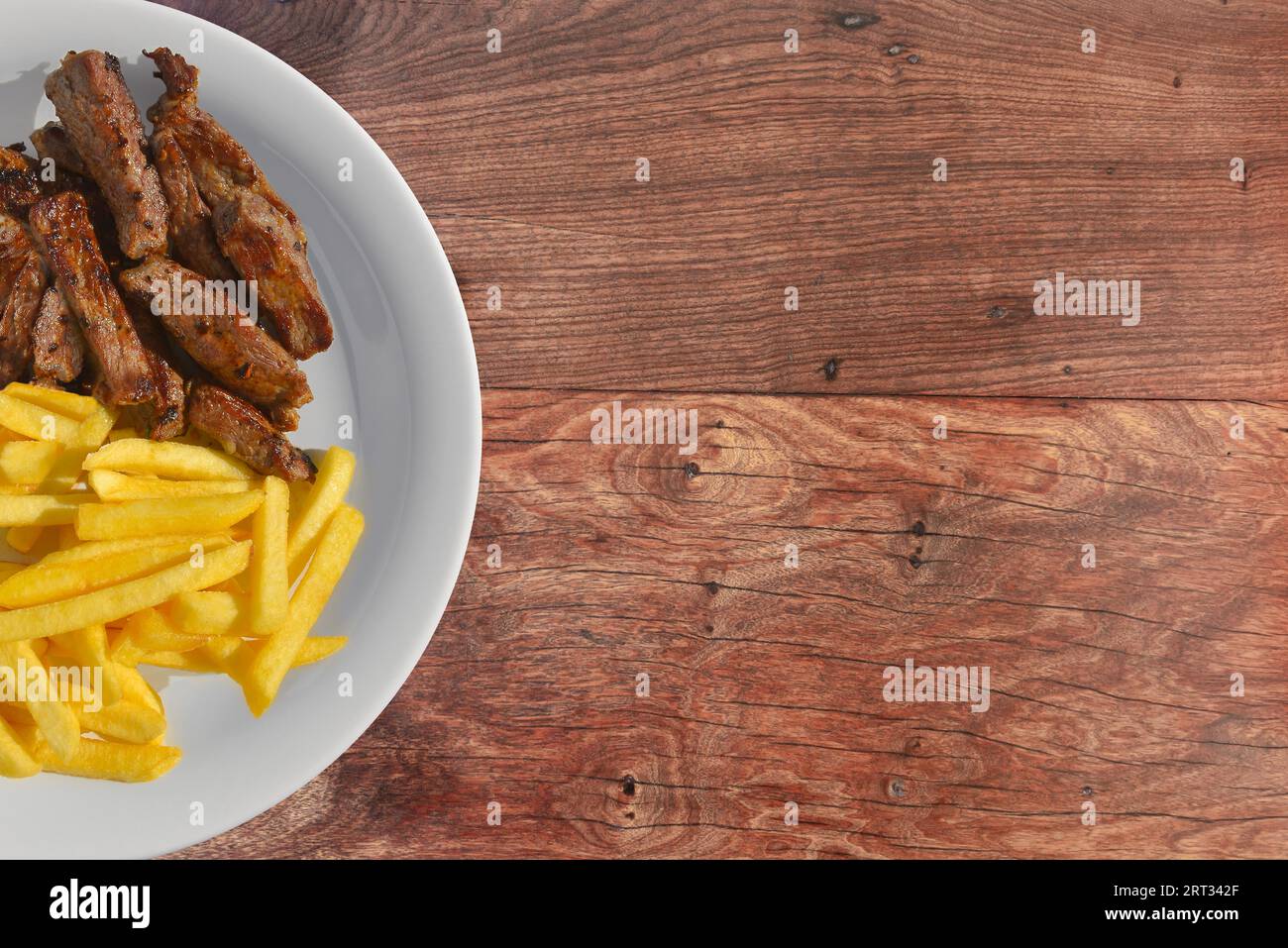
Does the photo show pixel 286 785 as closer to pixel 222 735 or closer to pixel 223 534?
pixel 222 735

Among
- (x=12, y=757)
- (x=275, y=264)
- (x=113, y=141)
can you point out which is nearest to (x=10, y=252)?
(x=113, y=141)

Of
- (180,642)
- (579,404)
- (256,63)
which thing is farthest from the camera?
(579,404)

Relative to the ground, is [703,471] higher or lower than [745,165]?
lower

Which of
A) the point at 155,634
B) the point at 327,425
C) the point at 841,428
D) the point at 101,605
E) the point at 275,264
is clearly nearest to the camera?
the point at 101,605

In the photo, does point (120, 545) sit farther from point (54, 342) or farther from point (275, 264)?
point (275, 264)

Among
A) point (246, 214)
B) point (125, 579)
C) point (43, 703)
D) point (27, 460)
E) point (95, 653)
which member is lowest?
point (43, 703)

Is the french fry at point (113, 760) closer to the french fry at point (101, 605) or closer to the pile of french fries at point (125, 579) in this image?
the pile of french fries at point (125, 579)
